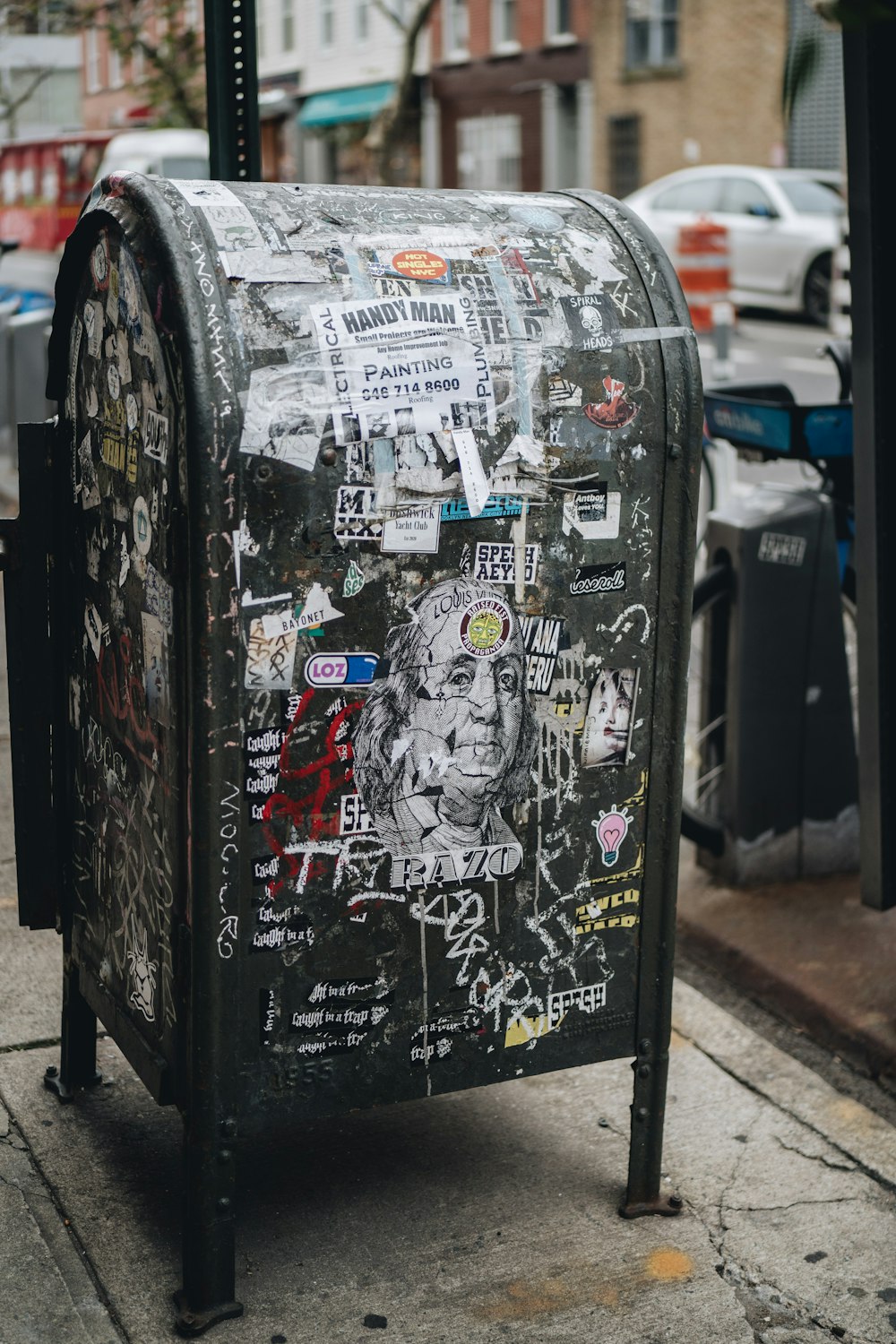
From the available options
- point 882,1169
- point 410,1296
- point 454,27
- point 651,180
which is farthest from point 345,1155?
point 454,27

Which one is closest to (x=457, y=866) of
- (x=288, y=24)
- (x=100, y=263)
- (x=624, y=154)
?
(x=100, y=263)

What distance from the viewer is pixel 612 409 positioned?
274cm

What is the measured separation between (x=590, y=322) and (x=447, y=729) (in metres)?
0.75

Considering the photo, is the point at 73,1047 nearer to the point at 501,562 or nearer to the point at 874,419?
the point at 501,562

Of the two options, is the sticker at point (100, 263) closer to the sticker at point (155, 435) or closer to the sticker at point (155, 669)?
the sticker at point (155, 435)

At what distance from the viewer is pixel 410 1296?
2740 mm

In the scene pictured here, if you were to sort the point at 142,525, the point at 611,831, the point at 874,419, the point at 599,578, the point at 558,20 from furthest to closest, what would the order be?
1. the point at 558,20
2. the point at 874,419
3. the point at 611,831
4. the point at 599,578
5. the point at 142,525

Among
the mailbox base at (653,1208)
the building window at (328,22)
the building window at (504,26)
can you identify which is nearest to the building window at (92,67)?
the building window at (504,26)

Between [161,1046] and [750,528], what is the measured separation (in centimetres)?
233

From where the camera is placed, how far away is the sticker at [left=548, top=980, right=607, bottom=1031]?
291 centimetres

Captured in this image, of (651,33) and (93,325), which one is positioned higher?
(651,33)

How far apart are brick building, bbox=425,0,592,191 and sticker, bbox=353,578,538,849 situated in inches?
1249

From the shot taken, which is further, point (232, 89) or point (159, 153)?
point (159, 153)

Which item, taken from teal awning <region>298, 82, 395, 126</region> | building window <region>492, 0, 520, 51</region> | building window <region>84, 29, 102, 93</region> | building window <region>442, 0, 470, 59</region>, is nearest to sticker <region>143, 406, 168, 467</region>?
building window <region>84, 29, 102, 93</region>
